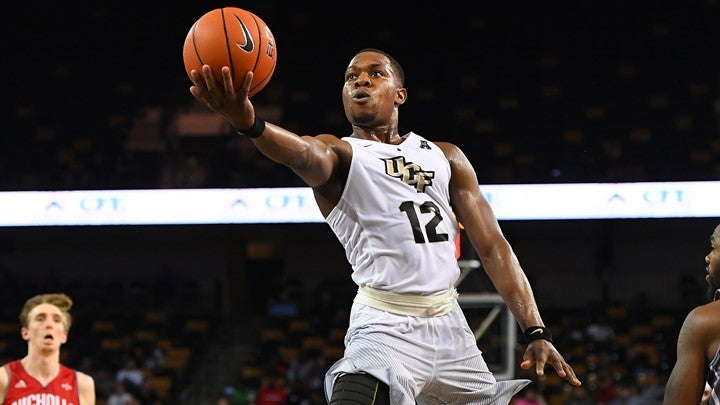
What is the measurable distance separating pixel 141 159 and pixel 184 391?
12.8 ft

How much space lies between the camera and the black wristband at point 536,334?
4.04 m

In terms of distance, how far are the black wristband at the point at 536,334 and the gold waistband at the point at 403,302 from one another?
1.08 feet

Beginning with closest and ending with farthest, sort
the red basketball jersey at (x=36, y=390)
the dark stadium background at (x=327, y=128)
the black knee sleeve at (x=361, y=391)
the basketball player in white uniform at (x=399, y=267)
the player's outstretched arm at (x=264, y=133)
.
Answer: the player's outstretched arm at (x=264, y=133) → the black knee sleeve at (x=361, y=391) → the basketball player in white uniform at (x=399, y=267) → the red basketball jersey at (x=36, y=390) → the dark stadium background at (x=327, y=128)

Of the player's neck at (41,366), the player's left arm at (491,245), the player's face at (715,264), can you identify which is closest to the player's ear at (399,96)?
the player's left arm at (491,245)

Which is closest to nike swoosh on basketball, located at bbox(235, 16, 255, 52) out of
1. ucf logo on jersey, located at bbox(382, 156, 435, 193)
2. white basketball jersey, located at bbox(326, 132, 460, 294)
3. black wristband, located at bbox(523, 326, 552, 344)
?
white basketball jersey, located at bbox(326, 132, 460, 294)

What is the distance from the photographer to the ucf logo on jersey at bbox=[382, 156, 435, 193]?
4109 millimetres

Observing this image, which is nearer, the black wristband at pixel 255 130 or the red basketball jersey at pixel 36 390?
the black wristband at pixel 255 130

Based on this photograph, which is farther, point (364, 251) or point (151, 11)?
point (151, 11)

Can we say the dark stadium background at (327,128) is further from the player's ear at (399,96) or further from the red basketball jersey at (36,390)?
the player's ear at (399,96)

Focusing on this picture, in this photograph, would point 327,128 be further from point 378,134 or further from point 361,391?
point 361,391

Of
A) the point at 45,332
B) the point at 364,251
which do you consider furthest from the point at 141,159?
the point at 364,251

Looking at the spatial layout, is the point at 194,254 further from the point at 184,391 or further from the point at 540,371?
the point at 540,371

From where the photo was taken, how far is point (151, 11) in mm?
20172

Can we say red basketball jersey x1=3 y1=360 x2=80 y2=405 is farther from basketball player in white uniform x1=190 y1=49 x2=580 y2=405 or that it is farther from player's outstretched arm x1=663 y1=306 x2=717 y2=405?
player's outstretched arm x1=663 y1=306 x2=717 y2=405
